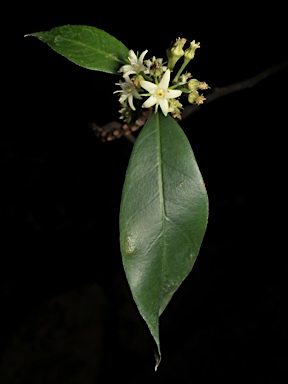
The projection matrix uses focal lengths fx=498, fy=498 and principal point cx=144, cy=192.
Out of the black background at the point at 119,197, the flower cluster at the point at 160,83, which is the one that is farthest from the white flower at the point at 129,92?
the black background at the point at 119,197

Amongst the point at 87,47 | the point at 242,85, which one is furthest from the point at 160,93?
the point at 242,85

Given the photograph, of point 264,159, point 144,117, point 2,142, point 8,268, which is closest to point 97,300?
point 8,268

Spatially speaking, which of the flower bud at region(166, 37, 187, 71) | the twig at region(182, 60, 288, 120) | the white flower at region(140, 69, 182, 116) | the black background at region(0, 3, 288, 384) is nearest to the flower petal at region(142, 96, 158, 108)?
the white flower at region(140, 69, 182, 116)

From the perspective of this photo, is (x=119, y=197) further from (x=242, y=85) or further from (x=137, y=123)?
(x=137, y=123)

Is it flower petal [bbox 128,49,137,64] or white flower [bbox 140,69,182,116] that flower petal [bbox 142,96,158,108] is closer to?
white flower [bbox 140,69,182,116]

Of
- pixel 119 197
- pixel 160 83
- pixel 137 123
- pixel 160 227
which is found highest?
pixel 160 83

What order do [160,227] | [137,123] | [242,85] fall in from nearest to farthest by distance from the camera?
[160,227]
[137,123]
[242,85]

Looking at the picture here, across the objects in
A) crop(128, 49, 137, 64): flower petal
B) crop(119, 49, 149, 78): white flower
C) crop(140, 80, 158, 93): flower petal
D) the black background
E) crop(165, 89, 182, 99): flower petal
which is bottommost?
the black background
